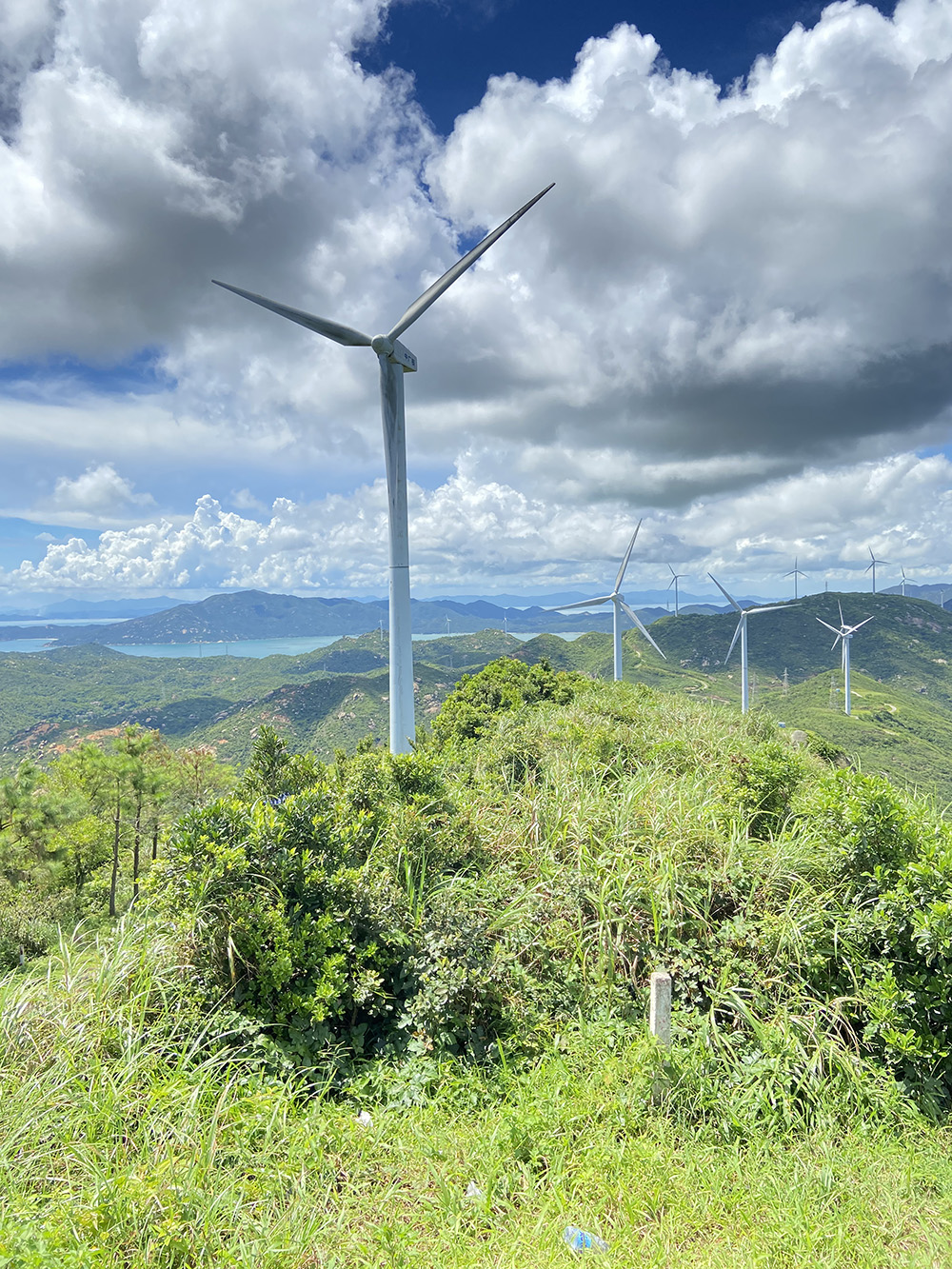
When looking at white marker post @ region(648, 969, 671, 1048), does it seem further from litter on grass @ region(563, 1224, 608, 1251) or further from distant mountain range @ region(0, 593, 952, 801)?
distant mountain range @ region(0, 593, 952, 801)

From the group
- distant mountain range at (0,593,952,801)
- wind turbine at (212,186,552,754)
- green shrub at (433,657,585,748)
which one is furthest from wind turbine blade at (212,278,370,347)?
distant mountain range at (0,593,952,801)

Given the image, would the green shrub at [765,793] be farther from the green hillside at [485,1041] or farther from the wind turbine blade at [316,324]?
the wind turbine blade at [316,324]

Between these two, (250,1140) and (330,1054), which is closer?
(250,1140)

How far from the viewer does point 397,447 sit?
46.4 feet

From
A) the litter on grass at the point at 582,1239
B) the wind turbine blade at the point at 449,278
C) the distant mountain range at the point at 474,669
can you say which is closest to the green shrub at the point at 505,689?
the wind turbine blade at the point at 449,278

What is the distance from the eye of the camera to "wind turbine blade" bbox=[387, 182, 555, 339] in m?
14.6

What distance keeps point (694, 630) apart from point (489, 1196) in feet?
677

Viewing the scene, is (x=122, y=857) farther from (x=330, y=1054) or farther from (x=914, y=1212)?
(x=914, y=1212)

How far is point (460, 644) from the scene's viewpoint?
648 feet

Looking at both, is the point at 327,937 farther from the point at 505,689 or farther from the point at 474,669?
the point at 474,669

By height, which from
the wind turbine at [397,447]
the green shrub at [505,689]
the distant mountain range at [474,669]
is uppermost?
the wind turbine at [397,447]

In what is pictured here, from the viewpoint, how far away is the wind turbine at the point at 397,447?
527 inches

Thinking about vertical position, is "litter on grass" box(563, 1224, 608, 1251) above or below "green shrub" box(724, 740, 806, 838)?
below

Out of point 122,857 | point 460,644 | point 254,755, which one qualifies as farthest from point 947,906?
point 460,644
